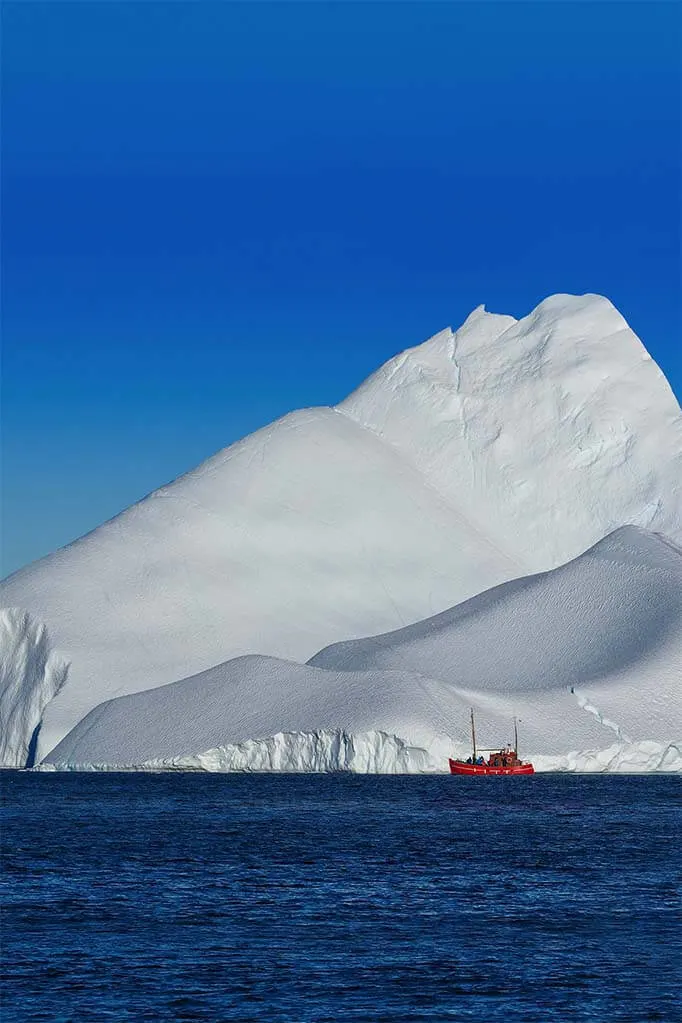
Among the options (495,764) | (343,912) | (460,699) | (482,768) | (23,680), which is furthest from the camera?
(23,680)

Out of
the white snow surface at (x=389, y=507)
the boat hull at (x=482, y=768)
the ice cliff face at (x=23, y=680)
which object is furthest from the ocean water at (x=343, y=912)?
the white snow surface at (x=389, y=507)

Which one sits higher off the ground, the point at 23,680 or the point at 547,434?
the point at 547,434

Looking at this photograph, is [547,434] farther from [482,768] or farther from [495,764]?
[482,768]

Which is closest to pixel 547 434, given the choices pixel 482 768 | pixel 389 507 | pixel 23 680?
pixel 389 507

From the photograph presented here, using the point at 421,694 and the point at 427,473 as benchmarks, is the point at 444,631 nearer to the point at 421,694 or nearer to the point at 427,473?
the point at 421,694

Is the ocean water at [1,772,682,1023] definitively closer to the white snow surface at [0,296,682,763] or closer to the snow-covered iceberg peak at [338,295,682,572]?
the white snow surface at [0,296,682,763]

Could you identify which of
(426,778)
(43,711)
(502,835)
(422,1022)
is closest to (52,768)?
(43,711)

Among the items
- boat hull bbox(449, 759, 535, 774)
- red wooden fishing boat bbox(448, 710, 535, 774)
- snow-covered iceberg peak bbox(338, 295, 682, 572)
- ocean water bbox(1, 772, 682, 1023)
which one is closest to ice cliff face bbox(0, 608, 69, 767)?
boat hull bbox(449, 759, 535, 774)
